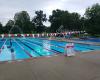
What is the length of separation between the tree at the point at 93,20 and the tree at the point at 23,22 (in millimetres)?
23454

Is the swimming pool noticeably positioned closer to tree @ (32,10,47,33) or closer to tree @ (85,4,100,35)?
tree @ (85,4,100,35)

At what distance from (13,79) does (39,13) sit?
2255 inches

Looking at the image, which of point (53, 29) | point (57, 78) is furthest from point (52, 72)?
point (53, 29)

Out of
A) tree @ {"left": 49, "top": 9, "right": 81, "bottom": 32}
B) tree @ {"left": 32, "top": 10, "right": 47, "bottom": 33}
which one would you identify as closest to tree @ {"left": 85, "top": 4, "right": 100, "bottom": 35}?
tree @ {"left": 49, "top": 9, "right": 81, "bottom": 32}

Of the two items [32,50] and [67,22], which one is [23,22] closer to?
[67,22]

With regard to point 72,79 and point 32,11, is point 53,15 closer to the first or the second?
point 32,11

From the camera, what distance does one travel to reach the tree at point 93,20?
2842 cm

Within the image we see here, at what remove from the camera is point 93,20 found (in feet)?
103

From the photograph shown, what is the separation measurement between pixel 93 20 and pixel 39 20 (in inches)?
1202

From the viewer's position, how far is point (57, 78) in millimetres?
4430

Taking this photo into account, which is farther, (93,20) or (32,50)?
(93,20)

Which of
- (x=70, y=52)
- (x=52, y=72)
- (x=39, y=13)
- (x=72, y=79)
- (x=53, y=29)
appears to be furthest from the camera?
(x=39, y=13)

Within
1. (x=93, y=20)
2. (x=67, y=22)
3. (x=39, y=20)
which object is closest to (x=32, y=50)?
(x=93, y=20)

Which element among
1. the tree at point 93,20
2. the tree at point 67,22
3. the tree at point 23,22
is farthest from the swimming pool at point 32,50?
the tree at point 23,22
